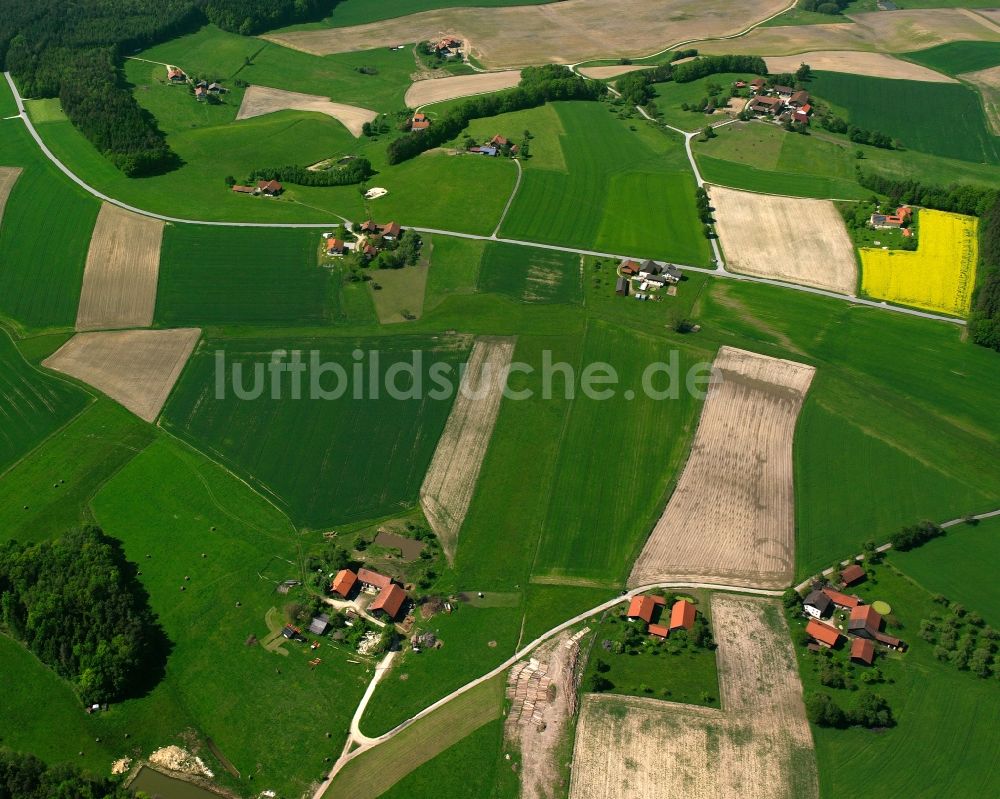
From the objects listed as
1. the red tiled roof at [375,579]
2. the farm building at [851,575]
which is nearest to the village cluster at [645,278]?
the farm building at [851,575]

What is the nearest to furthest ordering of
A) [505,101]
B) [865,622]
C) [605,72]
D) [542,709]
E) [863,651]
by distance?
[542,709] < [863,651] < [865,622] < [505,101] < [605,72]

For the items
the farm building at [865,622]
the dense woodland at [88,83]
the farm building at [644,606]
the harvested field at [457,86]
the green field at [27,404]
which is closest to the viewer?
the farm building at [865,622]

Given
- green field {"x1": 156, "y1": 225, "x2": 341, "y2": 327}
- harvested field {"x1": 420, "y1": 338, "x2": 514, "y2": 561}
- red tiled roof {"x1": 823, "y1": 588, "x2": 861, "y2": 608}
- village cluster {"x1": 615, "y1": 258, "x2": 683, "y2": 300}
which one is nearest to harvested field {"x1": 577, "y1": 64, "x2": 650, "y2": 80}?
village cluster {"x1": 615, "y1": 258, "x2": 683, "y2": 300}

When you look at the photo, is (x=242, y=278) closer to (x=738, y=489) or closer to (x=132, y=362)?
(x=132, y=362)

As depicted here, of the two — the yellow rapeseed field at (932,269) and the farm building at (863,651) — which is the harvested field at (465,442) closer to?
the farm building at (863,651)

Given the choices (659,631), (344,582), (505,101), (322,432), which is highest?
(505,101)

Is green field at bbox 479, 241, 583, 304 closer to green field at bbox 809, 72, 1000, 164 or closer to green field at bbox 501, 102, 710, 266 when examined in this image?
green field at bbox 501, 102, 710, 266

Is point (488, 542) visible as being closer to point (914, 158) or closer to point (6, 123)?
point (914, 158)

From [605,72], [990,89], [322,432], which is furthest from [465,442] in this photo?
[990,89]
